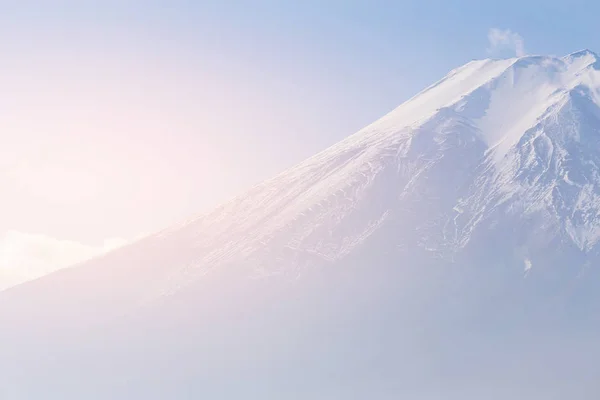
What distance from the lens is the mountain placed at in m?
92.2

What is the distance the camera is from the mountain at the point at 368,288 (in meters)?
92.2

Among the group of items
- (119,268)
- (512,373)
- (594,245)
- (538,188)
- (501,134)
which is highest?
(119,268)

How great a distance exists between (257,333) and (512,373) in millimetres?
28888

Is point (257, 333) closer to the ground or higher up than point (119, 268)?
closer to the ground

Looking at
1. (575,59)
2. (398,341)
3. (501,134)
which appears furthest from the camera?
(575,59)

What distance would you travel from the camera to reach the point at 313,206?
363ft

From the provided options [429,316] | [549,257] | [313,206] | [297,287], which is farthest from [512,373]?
[313,206]

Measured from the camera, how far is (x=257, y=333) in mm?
97688

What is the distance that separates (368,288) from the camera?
336 ft

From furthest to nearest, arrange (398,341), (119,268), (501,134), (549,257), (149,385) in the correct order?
(501,134)
(119,268)
(549,257)
(398,341)
(149,385)

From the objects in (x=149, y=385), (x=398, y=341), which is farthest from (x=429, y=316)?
(x=149, y=385)

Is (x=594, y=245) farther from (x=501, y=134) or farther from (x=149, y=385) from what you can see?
(x=149, y=385)

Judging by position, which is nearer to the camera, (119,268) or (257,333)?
(257,333)

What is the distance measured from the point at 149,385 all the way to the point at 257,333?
45.8 feet
